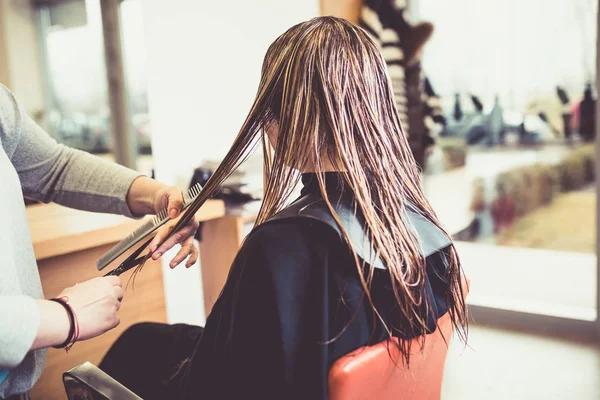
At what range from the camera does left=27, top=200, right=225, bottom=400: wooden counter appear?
1.78 metres

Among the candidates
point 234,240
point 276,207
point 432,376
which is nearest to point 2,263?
point 276,207

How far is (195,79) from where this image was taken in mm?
2791

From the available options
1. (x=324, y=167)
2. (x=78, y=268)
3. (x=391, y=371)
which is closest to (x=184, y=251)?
(x=324, y=167)

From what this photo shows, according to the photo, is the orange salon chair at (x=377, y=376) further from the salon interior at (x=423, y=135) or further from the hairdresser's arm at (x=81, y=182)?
the salon interior at (x=423, y=135)

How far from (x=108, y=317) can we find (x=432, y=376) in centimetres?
56

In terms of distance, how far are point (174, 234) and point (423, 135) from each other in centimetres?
258

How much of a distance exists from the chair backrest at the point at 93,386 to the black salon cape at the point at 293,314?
0.19 meters

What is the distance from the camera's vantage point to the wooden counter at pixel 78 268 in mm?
1782

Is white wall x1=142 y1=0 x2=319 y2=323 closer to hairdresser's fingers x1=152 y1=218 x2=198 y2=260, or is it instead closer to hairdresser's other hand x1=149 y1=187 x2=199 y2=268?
hairdresser's other hand x1=149 y1=187 x2=199 y2=268

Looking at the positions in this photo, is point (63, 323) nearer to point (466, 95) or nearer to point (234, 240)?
point (234, 240)

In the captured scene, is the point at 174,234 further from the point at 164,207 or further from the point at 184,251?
the point at 164,207

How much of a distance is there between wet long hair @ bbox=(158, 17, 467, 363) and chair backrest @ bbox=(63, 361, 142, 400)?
0.43 meters

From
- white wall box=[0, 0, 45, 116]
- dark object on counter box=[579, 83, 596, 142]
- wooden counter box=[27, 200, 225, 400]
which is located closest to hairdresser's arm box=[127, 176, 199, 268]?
wooden counter box=[27, 200, 225, 400]

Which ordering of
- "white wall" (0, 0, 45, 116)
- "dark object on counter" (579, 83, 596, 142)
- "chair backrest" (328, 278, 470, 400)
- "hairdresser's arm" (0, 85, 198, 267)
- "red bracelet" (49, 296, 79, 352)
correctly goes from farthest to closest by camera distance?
"dark object on counter" (579, 83, 596, 142) < "white wall" (0, 0, 45, 116) < "hairdresser's arm" (0, 85, 198, 267) < "red bracelet" (49, 296, 79, 352) < "chair backrest" (328, 278, 470, 400)
